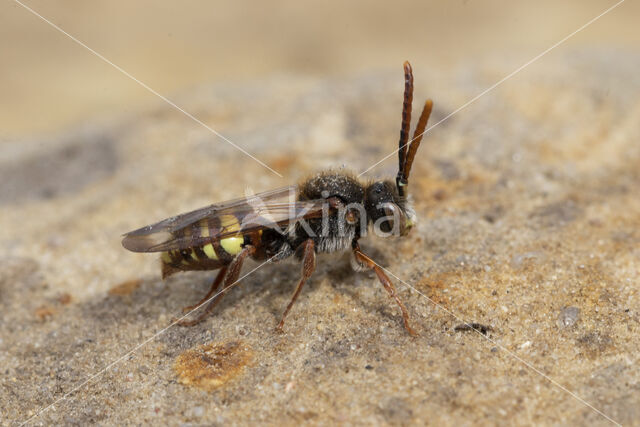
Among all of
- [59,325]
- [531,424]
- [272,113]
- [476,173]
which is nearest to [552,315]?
[531,424]

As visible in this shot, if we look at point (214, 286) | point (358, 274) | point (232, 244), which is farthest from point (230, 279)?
point (358, 274)

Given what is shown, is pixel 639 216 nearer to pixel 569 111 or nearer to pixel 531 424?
pixel 569 111

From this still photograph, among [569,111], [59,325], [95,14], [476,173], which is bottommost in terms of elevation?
[59,325]

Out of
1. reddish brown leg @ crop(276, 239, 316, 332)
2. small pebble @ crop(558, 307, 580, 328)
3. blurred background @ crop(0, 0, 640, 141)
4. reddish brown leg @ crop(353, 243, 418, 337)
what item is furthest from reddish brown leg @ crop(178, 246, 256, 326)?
blurred background @ crop(0, 0, 640, 141)

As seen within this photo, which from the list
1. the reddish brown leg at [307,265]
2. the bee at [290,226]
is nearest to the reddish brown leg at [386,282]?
the bee at [290,226]

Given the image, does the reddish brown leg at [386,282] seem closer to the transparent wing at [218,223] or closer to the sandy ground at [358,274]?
the sandy ground at [358,274]

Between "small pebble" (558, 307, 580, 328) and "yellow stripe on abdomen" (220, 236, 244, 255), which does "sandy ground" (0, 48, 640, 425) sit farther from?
"yellow stripe on abdomen" (220, 236, 244, 255)
